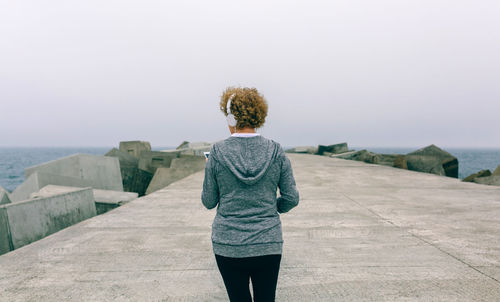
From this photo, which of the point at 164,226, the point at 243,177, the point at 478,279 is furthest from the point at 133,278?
the point at 478,279

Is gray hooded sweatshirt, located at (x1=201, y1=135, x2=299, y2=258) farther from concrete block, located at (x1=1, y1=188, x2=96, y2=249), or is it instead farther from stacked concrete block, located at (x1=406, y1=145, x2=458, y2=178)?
stacked concrete block, located at (x1=406, y1=145, x2=458, y2=178)

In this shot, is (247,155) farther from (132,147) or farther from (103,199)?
(132,147)

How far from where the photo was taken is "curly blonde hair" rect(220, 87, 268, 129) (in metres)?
1.62

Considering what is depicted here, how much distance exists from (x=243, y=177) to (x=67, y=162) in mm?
8102

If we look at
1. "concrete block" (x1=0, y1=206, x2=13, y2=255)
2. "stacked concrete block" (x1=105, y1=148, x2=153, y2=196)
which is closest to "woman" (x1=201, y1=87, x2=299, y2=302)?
"concrete block" (x1=0, y1=206, x2=13, y2=255)

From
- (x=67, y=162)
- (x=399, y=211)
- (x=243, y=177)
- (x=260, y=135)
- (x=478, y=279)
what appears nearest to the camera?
(x=243, y=177)

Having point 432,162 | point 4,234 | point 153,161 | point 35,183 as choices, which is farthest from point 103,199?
point 432,162

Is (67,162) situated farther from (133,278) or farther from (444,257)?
(444,257)

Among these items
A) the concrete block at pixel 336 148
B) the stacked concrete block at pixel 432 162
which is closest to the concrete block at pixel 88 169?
the stacked concrete block at pixel 432 162

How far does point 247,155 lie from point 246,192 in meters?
0.18

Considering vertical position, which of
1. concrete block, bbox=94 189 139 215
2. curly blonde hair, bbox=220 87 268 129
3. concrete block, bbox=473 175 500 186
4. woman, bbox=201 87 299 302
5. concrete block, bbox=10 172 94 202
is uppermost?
curly blonde hair, bbox=220 87 268 129

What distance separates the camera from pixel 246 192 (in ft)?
5.08

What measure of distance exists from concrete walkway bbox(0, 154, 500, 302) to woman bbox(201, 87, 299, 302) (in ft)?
3.56

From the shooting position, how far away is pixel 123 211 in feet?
17.9
